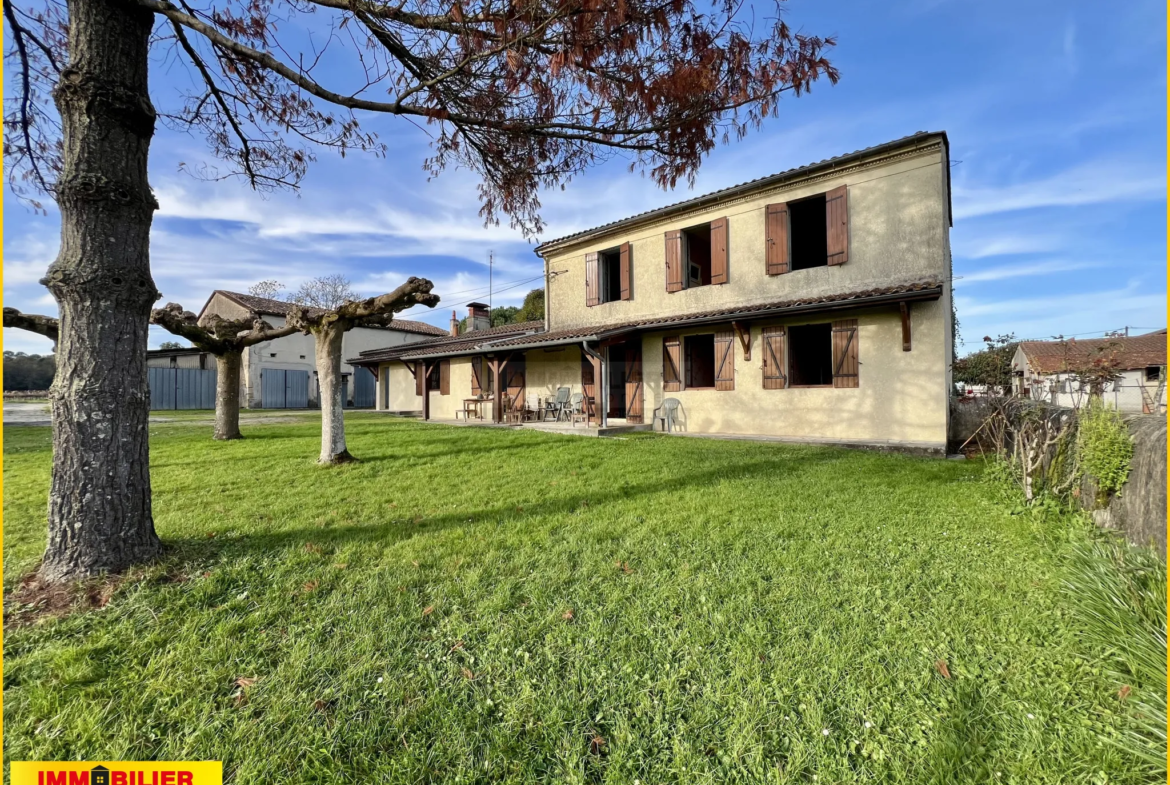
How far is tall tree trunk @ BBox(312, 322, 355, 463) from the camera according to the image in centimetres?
711

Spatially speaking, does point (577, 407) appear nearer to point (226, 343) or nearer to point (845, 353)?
point (845, 353)

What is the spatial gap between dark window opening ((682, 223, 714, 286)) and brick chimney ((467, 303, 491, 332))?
10.5 m

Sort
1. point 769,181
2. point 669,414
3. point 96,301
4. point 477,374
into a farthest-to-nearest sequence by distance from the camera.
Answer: point 477,374, point 669,414, point 769,181, point 96,301

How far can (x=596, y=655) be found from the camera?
2.39 metres

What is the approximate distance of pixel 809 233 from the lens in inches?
527

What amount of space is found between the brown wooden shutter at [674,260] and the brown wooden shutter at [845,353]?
3753 millimetres

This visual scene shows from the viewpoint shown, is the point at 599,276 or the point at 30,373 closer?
the point at 599,276

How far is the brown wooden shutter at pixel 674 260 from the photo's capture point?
11.7 m

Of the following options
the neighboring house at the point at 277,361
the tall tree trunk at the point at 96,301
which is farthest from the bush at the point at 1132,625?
the neighboring house at the point at 277,361

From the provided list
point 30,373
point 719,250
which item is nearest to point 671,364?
point 719,250

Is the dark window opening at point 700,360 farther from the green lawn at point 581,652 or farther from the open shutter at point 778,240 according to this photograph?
the green lawn at point 581,652

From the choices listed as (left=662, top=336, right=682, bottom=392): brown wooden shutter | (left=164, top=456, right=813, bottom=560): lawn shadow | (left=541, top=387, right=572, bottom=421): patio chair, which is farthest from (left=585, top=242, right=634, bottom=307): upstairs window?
(left=164, top=456, right=813, bottom=560): lawn shadow

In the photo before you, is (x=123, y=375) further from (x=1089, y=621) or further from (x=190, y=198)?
(x=1089, y=621)

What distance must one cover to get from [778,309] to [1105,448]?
5.76m
